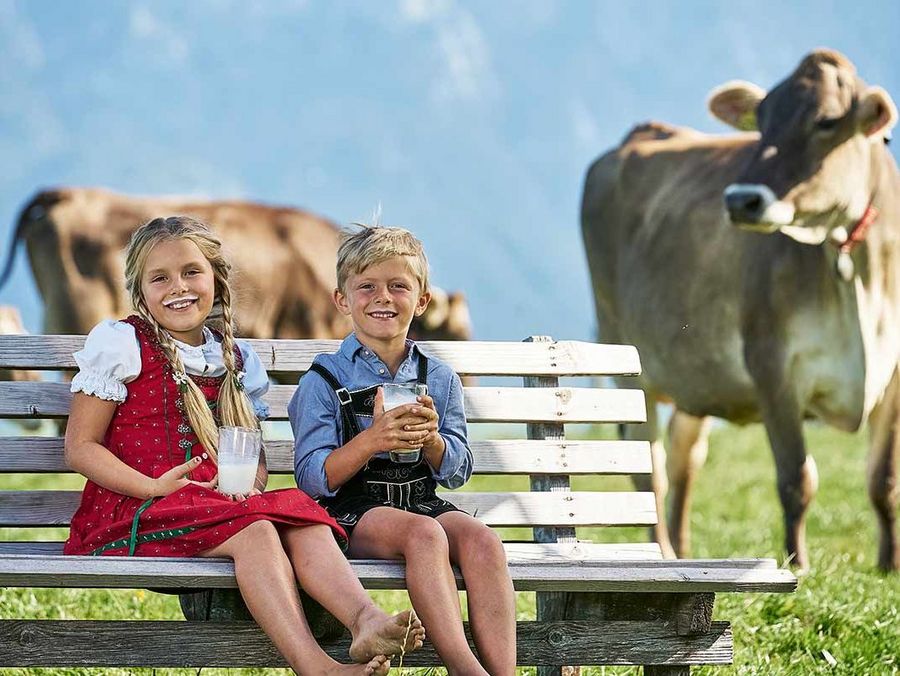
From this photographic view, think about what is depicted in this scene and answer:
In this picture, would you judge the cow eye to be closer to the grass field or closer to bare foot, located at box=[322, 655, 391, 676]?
the grass field

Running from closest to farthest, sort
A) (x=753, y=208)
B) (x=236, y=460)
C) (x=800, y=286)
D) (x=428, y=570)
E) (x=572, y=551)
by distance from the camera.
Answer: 1. (x=428, y=570)
2. (x=236, y=460)
3. (x=572, y=551)
4. (x=753, y=208)
5. (x=800, y=286)

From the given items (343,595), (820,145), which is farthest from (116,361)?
(820,145)

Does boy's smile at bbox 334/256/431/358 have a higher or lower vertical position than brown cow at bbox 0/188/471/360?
lower

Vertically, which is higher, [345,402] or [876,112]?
[876,112]

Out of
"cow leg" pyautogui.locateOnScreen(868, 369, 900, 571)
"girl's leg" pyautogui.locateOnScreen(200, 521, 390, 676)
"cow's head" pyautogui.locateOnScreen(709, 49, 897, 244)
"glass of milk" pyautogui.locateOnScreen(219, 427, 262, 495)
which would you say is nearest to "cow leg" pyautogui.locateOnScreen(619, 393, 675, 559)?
"cow leg" pyautogui.locateOnScreen(868, 369, 900, 571)

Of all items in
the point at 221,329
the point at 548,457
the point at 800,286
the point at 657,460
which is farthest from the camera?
the point at 657,460

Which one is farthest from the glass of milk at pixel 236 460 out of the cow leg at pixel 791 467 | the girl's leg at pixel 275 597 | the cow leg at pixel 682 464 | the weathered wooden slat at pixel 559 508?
the cow leg at pixel 682 464

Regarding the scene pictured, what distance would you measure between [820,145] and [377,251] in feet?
12.9

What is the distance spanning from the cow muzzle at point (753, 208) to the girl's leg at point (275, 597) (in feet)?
13.0

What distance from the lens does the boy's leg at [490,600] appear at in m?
3.28

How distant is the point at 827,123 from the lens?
23.4 ft

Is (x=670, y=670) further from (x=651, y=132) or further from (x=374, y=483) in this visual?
(x=651, y=132)

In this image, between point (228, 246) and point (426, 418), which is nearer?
point (426, 418)

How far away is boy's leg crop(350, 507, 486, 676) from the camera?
10.5ft
